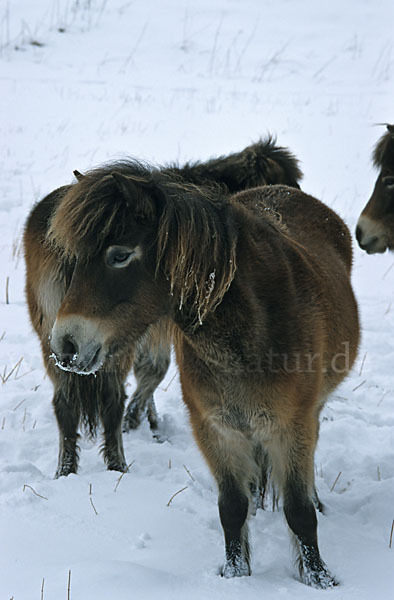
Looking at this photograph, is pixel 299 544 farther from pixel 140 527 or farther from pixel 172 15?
pixel 172 15

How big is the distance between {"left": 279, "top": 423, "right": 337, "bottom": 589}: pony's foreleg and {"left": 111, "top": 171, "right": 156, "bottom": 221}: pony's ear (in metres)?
1.15

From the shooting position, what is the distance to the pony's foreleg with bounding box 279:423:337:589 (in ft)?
9.05

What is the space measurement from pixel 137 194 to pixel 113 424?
2.07 metres

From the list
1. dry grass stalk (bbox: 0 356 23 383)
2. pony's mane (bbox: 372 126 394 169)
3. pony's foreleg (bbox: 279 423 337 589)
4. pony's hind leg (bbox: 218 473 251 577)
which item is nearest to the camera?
pony's foreleg (bbox: 279 423 337 589)

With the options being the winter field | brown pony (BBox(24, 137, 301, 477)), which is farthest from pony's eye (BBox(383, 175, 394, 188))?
the winter field

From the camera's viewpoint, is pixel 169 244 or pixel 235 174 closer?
pixel 169 244

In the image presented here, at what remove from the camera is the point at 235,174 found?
5047 mm

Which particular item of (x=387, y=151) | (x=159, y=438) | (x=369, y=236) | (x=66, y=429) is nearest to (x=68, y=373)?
(x=66, y=429)

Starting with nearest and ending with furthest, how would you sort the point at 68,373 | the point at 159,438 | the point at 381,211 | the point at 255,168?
1. the point at 68,373
2. the point at 381,211
3. the point at 159,438
4. the point at 255,168

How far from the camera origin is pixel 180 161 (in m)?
9.59

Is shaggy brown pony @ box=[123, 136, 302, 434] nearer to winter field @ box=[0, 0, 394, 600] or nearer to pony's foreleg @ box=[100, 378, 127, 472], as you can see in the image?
winter field @ box=[0, 0, 394, 600]

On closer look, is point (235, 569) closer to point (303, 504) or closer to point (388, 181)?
point (303, 504)

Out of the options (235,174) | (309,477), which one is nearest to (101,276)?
(309,477)

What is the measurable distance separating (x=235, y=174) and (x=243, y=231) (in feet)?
8.09
